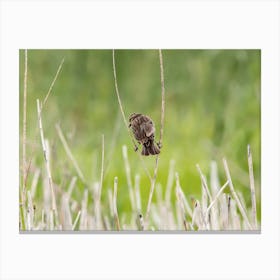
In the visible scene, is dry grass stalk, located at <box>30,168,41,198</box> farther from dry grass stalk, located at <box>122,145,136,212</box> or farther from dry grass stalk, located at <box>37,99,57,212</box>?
dry grass stalk, located at <box>122,145,136,212</box>

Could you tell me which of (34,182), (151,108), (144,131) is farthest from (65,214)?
(151,108)

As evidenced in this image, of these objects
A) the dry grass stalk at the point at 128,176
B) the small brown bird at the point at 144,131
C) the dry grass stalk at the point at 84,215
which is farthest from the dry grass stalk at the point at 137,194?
the dry grass stalk at the point at 84,215

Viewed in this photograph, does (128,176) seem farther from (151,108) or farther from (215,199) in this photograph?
(215,199)

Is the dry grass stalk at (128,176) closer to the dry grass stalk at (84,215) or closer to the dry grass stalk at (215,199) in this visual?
the dry grass stalk at (84,215)

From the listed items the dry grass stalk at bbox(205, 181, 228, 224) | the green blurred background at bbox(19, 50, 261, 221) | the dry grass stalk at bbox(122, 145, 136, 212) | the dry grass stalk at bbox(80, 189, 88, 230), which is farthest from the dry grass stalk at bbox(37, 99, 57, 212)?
the dry grass stalk at bbox(205, 181, 228, 224)
